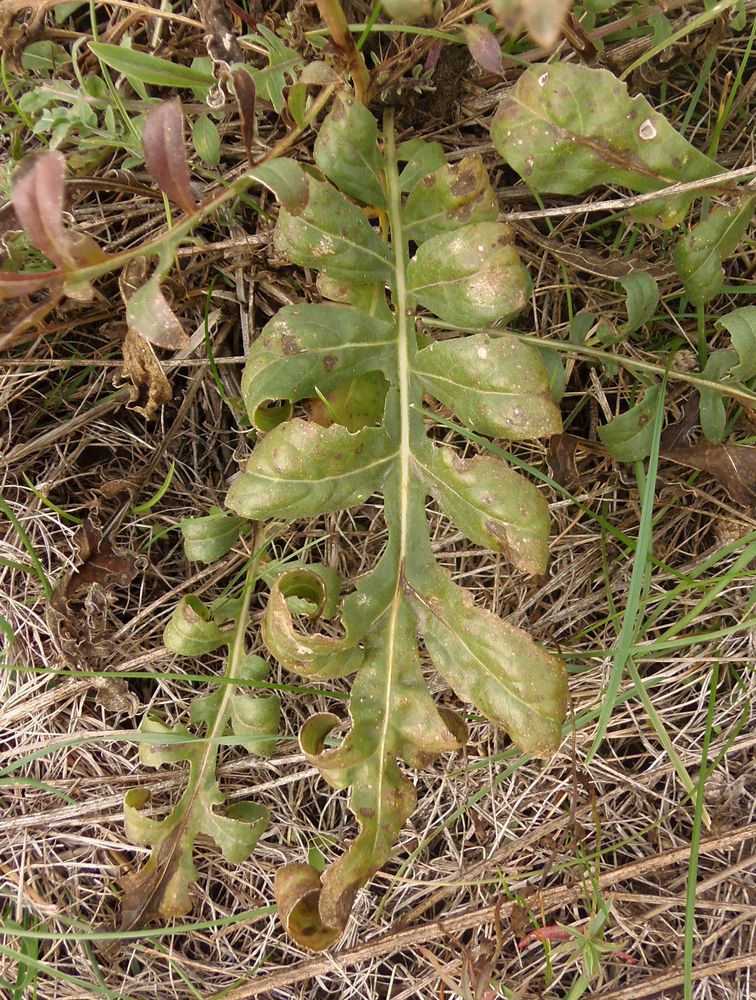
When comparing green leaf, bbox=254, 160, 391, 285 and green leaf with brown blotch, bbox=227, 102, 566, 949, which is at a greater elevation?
green leaf, bbox=254, 160, 391, 285

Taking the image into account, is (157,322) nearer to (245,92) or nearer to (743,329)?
(245,92)

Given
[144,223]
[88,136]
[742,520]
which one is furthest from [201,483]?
[742,520]

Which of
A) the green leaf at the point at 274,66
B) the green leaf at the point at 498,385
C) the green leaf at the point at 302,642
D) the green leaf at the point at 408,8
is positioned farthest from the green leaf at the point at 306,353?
the green leaf at the point at 408,8

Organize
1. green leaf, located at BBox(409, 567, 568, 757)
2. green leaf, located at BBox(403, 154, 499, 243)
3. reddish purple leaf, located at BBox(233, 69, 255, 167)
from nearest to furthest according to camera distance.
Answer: reddish purple leaf, located at BBox(233, 69, 255, 167)
green leaf, located at BBox(409, 567, 568, 757)
green leaf, located at BBox(403, 154, 499, 243)

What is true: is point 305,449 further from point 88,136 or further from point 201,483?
point 88,136

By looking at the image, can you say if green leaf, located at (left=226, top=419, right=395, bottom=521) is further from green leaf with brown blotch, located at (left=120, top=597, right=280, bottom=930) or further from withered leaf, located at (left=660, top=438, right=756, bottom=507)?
withered leaf, located at (left=660, top=438, right=756, bottom=507)

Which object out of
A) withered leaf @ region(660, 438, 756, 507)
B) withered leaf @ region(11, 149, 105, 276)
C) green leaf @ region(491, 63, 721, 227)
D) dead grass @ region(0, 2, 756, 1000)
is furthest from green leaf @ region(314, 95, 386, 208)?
withered leaf @ region(660, 438, 756, 507)

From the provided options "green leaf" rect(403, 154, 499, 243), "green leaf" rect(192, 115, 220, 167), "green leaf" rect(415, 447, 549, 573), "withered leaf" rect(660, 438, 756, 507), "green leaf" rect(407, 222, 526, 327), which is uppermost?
"green leaf" rect(192, 115, 220, 167)

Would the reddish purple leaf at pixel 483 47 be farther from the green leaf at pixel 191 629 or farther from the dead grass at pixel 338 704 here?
the green leaf at pixel 191 629
